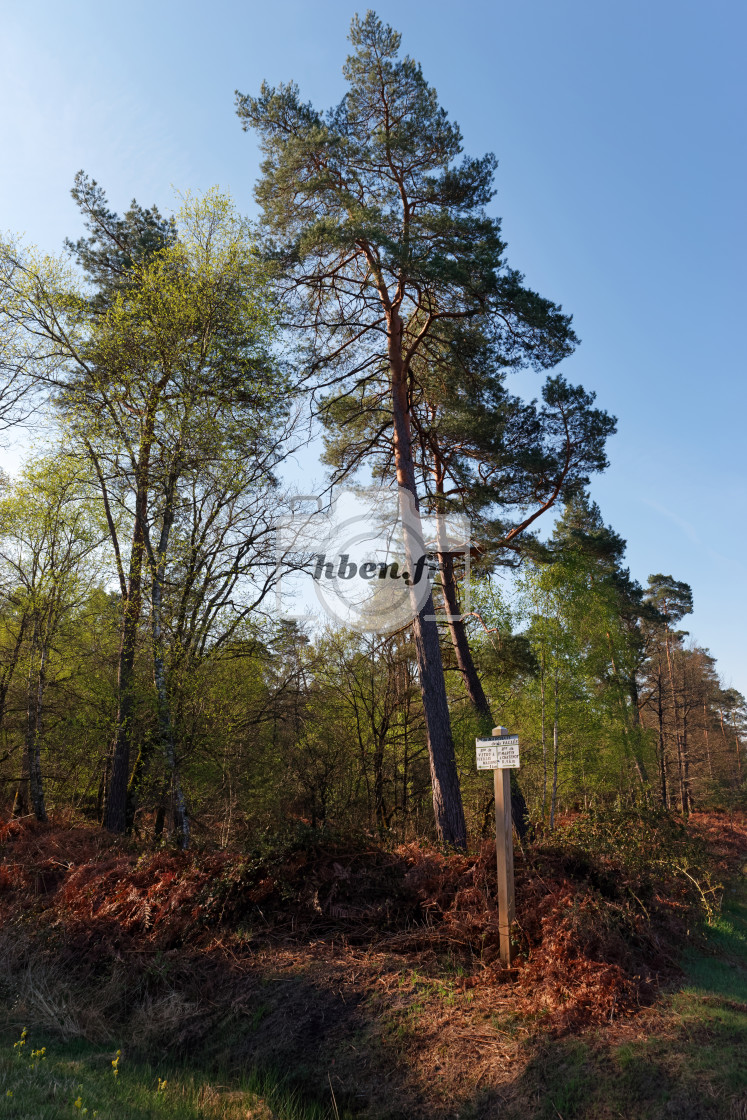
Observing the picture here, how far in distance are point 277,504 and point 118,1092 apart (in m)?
10.2

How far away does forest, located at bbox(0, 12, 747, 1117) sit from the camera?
1024 centimetres

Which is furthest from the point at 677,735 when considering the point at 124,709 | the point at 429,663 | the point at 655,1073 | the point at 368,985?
the point at 655,1073

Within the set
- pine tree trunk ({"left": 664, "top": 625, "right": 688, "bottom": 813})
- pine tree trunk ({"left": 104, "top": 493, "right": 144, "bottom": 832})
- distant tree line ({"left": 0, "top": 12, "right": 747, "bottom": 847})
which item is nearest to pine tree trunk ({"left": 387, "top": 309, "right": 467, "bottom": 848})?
distant tree line ({"left": 0, "top": 12, "right": 747, "bottom": 847})

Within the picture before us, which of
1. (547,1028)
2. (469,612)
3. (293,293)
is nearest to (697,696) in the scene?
(469,612)

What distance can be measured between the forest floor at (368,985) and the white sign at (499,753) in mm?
1300

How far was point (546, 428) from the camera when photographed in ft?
44.7

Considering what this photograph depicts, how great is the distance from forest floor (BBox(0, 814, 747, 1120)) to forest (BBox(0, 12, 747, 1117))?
30cm

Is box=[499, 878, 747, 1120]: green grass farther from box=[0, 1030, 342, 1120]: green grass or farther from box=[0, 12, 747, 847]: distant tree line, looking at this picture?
box=[0, 12, 747, 847]: distant tree line

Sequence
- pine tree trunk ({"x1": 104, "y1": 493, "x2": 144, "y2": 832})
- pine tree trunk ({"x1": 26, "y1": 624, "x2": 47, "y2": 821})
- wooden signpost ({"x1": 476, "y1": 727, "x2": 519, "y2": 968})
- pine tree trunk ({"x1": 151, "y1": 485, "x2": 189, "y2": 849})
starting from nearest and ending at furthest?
wooden signpost ({"x1": 476, "y1": 727, "x2": 519, "y2": 968}), pine tree trunk ({"x1": 151, "y1": 485, "x2": 189, "y2": 849}), pine tree trunk ({"x1": 104, "y1": 493, "x2": 144, "y2": 832}), pine tree trunk ({"x1": 26, "y1": 624, "x2": 47, "y2": 821})

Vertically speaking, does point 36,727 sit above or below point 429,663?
below

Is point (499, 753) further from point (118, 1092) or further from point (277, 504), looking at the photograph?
point (277, 504)

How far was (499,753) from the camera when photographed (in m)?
6.54

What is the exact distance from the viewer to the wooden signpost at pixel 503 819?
6023 millimetres

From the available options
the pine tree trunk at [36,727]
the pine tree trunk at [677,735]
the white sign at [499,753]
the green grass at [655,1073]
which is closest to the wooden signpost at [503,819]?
the white sign at [499,753]
